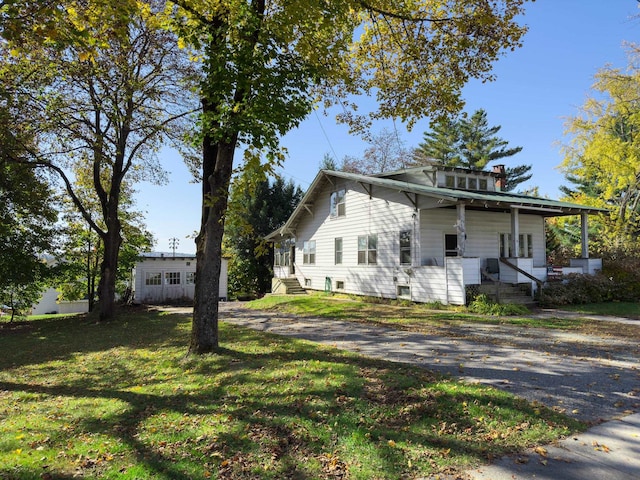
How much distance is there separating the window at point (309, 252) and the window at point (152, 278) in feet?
32.0

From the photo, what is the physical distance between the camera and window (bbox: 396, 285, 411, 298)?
673 inches

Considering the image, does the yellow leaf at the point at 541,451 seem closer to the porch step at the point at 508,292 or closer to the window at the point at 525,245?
the porch step at the point at 508,292

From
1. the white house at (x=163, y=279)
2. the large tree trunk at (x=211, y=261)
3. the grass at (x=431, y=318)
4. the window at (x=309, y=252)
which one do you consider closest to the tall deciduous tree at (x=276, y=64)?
the large tree trunk at (x=211, y=261)

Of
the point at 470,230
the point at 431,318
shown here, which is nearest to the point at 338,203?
the point at 470,230

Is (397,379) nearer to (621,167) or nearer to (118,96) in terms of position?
(118,96)

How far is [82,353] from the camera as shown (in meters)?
10.1

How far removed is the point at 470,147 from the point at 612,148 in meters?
22.6

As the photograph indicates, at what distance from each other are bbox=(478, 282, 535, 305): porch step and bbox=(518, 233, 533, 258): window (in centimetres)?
399

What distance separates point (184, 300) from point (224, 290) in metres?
3.09

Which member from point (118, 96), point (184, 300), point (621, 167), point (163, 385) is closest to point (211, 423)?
point (163, 385)

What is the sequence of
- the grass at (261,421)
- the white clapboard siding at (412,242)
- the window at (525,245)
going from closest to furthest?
the grass at (261,421)
the white clapboard siding at (412,242)
the window at (525,245)

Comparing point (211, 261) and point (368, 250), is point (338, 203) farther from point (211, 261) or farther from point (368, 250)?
point (211, 261)

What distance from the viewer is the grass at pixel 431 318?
1065 cm

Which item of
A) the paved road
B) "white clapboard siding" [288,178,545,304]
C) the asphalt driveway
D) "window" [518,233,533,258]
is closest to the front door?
"white clapboard siding" [288,178,545,304]
